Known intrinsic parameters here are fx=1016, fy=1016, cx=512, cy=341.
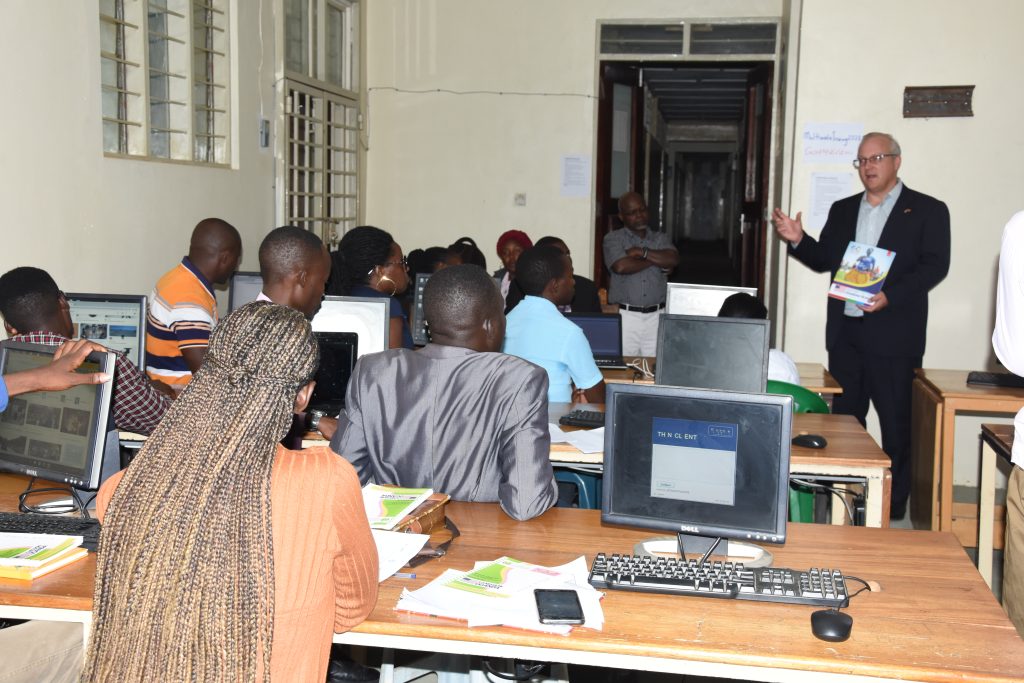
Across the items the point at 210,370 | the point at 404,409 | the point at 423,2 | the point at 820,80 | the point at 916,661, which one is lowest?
the point at 916,661

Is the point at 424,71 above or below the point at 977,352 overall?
above

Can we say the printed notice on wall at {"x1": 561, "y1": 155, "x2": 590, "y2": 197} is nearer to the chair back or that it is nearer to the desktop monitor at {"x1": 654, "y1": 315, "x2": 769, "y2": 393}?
the chair back

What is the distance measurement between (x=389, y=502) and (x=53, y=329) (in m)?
1.63

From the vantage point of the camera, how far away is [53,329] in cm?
342

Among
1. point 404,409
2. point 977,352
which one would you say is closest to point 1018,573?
point 404,409

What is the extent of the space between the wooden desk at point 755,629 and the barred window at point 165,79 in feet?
11.6

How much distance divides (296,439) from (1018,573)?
92.4 inches

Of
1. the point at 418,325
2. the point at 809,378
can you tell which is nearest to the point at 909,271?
the point at 809,378

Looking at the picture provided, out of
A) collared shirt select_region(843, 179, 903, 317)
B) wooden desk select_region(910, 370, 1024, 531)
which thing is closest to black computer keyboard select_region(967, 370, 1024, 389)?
wooden desk select_region(910, 370, 1024, 531)

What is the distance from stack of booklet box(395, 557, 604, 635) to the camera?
2043 mm

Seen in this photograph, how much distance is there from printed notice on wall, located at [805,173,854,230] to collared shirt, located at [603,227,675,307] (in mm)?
1322

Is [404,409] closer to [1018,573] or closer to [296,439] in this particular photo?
[296,439]

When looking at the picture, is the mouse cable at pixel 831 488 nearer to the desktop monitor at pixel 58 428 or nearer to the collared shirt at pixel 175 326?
the desktop monitor at pixel 58 428

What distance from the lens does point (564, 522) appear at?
2.69 m
